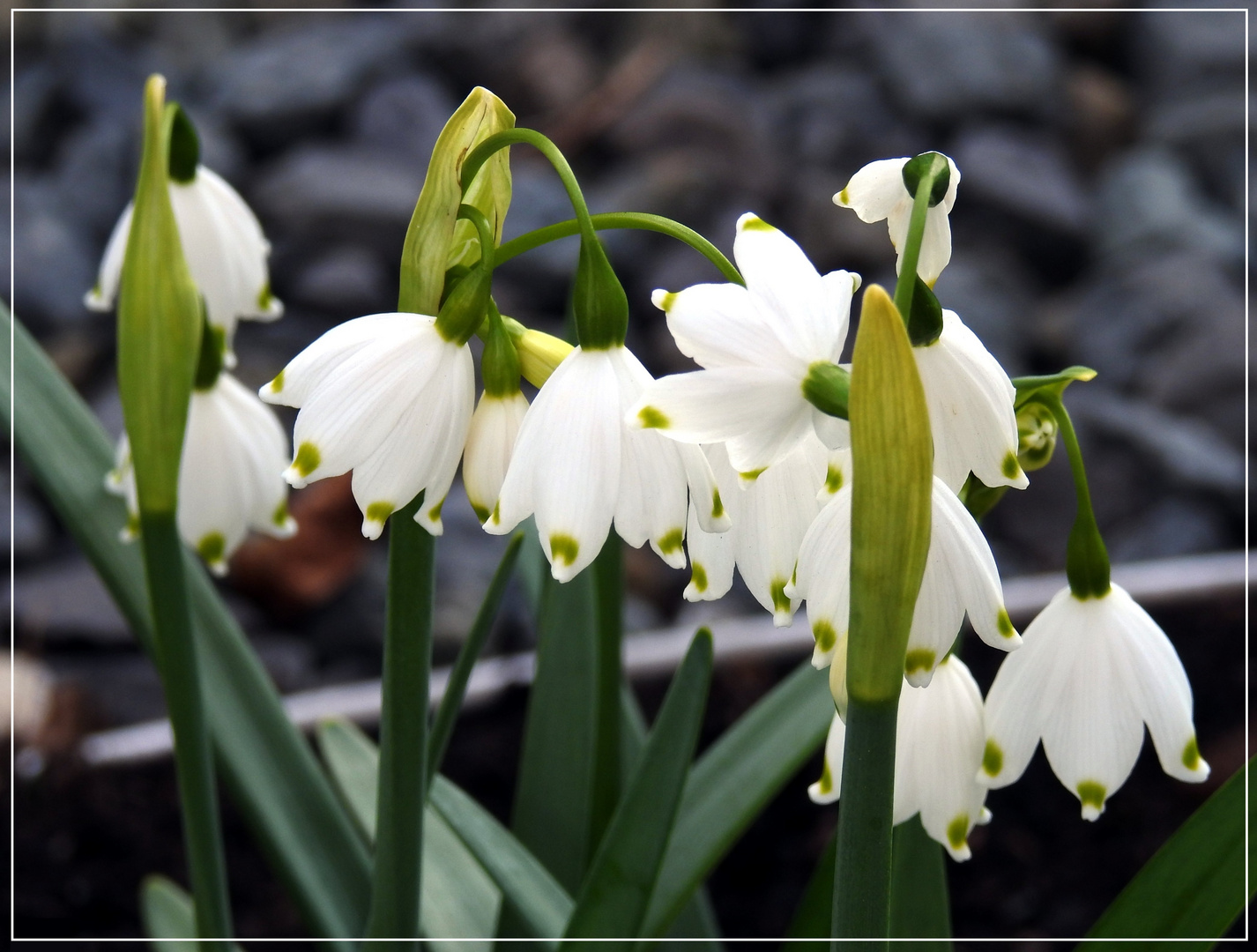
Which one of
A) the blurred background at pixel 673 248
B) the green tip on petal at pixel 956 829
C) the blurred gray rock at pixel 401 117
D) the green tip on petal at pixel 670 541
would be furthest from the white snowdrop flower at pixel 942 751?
the blurred gray rock at pixel 401 117

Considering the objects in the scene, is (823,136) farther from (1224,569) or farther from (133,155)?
(1224,569)

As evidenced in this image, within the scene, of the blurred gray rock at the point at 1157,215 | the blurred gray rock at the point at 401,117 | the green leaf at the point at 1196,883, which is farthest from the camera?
the blurred gray rock at the point at 401,117

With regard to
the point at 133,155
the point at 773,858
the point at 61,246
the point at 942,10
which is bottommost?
the point at 773,858

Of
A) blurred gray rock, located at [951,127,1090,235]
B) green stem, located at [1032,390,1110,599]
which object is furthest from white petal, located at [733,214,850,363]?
blurred gray rock, located at [951,127,1090,235]

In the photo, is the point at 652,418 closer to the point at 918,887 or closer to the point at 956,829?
the point at 956,829

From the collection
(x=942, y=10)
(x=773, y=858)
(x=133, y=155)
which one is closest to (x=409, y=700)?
(x=773, y=858)

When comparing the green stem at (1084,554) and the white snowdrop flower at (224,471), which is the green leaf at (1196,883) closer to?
the green stem at (1084,554)

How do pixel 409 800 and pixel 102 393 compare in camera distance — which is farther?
pixel 102 393
